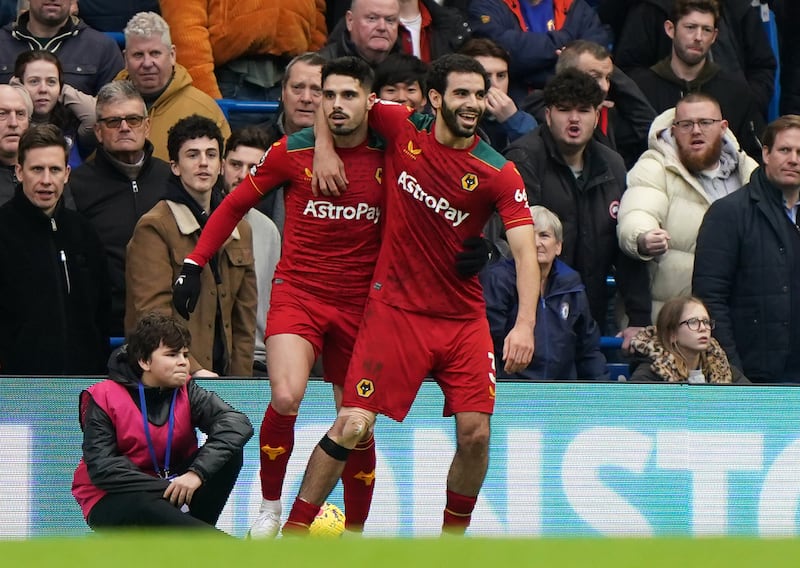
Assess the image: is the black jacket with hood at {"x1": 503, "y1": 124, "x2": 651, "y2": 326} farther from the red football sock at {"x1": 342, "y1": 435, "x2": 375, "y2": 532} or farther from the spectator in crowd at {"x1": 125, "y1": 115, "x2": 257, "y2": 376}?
the red football sock at {"x1": 342, "y1": 435, "x2": 375, "y2": 532}

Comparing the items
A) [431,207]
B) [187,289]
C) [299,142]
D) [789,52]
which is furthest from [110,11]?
[789,52]

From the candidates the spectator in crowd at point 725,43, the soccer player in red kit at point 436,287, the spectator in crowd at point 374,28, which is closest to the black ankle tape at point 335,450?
the soccer player in red kit at point 436,287

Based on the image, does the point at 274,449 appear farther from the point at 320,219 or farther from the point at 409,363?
the point at 320,219

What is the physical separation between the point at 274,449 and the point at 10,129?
268 cm

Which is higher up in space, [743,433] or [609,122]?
[609,122]

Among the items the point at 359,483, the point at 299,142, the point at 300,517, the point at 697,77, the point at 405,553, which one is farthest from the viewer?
the point at 697,77

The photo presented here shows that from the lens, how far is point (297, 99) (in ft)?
30.2

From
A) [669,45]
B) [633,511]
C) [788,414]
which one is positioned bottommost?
[633,511]

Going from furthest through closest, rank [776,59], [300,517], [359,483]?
1. [776,59]
2. [359,483]
3. [300,517]

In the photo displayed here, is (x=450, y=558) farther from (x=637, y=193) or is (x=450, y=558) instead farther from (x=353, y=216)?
(x=637, y=193)

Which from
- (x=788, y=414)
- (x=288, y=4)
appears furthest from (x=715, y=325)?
(x=288, y=4)

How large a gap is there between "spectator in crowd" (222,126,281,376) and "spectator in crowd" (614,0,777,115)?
3.47 m

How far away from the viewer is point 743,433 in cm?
799

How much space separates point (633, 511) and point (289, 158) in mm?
2584
